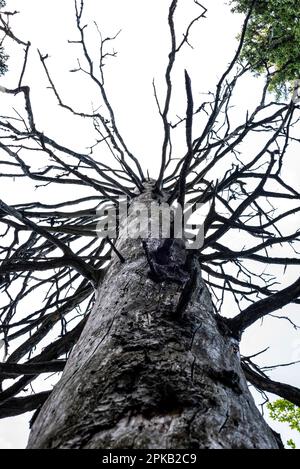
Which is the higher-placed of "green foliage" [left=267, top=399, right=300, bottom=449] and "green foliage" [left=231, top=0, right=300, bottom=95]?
"green foliage" [left=231, top=0, right=300, bottom=95]

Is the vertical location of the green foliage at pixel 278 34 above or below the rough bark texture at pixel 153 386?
above

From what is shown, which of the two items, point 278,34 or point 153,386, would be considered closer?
point 153,386

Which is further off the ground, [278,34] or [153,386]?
[278,34]

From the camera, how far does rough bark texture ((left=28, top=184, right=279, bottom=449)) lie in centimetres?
81

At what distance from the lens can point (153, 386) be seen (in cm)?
96

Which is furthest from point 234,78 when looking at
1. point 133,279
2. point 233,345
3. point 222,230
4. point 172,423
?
point 172,423

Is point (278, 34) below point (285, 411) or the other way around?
the other way around

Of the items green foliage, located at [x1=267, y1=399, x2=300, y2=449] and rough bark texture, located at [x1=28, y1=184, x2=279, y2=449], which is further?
green foliage, located at [x1=267, y1=399, x2=300, y2=449]

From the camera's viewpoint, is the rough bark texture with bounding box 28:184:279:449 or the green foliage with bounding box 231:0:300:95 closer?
the rough bark texture with bounding box 28:184:279:449

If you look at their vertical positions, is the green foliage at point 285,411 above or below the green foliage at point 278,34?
below

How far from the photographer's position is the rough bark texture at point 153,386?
0.81 m

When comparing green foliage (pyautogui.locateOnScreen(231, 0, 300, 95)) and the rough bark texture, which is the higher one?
green foliage (pyautogui.locateOnScreen(231, 0, 300, 95))

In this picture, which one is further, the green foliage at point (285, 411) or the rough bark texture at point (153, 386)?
the green foliage at point (285, 411)
